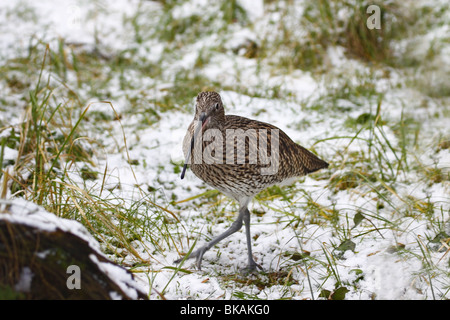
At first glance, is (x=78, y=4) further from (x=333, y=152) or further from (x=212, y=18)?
(x=333, y=152)

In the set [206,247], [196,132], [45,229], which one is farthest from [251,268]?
[45,229]

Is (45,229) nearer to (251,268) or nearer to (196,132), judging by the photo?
(196,132)

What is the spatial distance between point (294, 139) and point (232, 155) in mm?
1769

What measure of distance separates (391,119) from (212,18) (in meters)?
2.95

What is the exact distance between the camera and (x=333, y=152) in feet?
13.7

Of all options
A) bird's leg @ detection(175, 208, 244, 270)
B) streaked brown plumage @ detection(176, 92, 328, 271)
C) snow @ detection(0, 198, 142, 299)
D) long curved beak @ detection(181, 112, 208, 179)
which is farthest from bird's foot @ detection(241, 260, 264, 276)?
snow @ detection(0, 198, 142, 299)

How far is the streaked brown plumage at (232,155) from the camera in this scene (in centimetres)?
265

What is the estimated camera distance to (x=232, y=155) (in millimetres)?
2658

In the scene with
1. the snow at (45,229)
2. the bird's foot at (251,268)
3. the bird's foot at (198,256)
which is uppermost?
the snow at (45,229)

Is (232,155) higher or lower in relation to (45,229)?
higher

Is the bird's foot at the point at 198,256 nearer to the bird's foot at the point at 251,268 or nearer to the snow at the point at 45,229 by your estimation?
the bird's foot at the point at 251,268

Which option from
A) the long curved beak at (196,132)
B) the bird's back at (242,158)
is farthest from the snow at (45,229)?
the bird's back at (242,158)

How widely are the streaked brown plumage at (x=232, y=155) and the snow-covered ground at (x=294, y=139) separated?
35 cm

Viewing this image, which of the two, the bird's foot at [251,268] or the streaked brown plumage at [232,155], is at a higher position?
the streaked brown plumage at [232,155]
